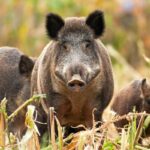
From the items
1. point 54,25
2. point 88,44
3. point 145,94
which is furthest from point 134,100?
point 54,25

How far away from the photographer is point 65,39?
818 centimetres

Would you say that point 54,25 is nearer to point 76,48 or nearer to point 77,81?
point 76,48

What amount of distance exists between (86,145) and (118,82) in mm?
6856

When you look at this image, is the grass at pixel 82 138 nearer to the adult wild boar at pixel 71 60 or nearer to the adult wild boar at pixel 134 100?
the adult wild boar at pixel 71 60

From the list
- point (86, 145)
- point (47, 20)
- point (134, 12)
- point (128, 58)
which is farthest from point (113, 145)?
point (134, 12)

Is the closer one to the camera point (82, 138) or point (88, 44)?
point (82, 138)

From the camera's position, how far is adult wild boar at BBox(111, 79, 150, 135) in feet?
30.5

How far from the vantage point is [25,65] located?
9781 mm

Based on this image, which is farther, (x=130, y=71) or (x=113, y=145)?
(x=130, y=71)

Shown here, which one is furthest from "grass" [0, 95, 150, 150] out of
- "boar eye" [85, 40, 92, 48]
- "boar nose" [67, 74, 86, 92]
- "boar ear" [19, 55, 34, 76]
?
"boar ear" [19, 55, 34, 76]

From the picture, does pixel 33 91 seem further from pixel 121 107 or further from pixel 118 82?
pixel 118 82

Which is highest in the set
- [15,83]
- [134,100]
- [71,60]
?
[71,60]

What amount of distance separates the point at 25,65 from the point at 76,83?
2.35 metres

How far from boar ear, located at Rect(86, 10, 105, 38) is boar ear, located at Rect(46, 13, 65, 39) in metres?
0.28
